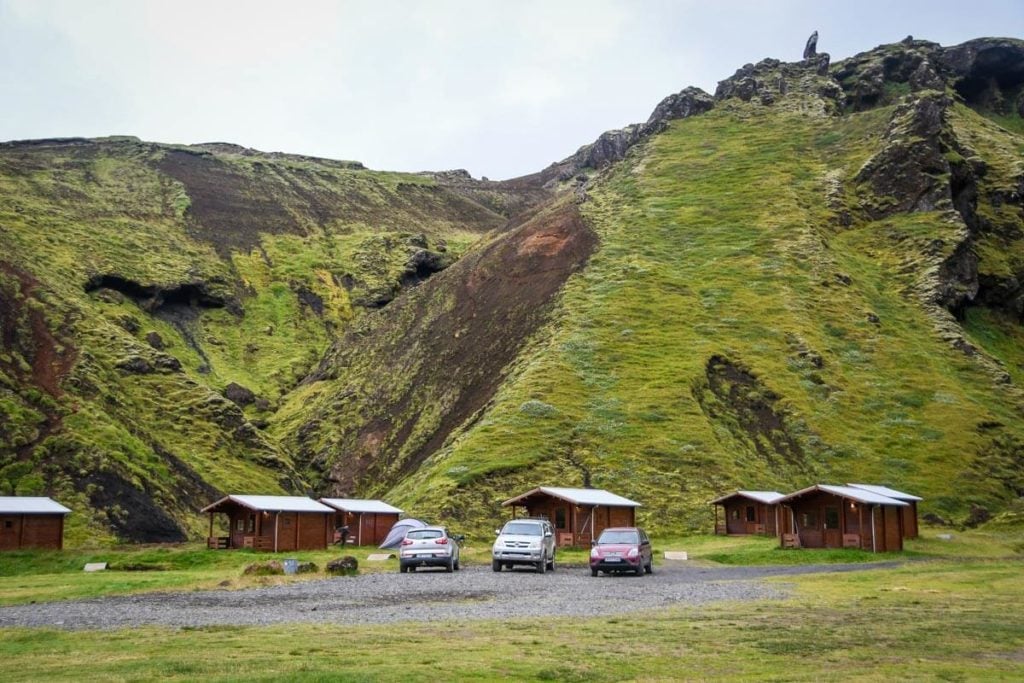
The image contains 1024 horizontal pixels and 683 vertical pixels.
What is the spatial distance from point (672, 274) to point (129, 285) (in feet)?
206

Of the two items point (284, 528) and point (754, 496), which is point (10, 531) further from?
point (754, 496)

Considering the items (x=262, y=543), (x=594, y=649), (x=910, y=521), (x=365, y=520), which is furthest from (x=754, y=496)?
(x=594, y=649)

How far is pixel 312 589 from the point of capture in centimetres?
3591

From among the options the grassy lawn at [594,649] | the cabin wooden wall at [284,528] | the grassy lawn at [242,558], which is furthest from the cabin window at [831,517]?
the cabin wooden wall at [284,528]

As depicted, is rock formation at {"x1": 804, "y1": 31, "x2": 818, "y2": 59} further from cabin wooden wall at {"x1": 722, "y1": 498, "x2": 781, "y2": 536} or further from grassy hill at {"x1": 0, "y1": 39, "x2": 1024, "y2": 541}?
cabin wooden wall at {"x1": 722, "y1": 498, "x2": 781, "y2": 536}

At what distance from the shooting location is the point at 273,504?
5747 centimetres

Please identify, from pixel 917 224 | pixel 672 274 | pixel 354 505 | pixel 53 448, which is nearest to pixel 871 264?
pixel 917 224

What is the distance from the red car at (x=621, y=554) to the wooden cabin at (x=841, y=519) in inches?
603

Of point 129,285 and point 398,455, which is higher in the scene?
point 129,285

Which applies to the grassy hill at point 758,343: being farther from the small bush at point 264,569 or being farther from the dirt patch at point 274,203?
the dirt patch at point 274,203

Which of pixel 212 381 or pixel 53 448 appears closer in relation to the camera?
pixel 53 448

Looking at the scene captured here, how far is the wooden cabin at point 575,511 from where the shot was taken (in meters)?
60.2

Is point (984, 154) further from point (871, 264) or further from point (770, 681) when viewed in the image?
point (770, 681)

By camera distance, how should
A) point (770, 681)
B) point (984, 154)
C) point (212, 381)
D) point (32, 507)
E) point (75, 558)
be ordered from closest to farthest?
point (770, 681), point (75, 558), point (32, 507), point (212, 381), point (984, 154)
